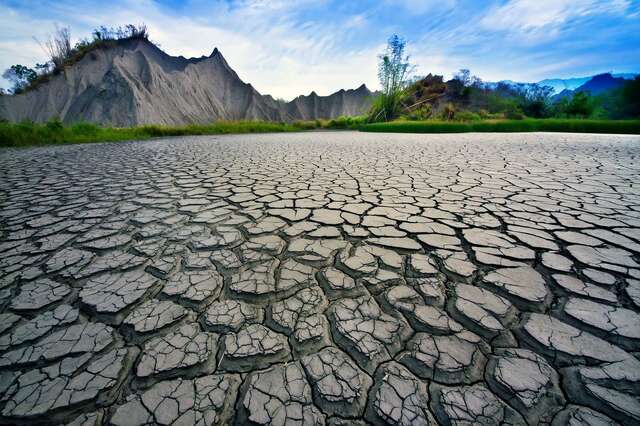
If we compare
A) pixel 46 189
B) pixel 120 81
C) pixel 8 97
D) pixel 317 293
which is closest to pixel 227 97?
pixel 120 81

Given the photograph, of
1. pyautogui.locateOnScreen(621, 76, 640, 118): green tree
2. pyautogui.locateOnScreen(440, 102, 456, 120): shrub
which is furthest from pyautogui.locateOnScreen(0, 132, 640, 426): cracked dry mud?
Result: pyautogui.locateOnScreen(621, 76, 640, 118): green tree

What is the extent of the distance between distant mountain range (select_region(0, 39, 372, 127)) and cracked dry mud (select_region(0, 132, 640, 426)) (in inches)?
1049

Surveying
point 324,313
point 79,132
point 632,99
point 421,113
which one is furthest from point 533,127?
point 79,132

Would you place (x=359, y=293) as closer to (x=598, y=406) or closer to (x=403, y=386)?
(x=403, y=386)

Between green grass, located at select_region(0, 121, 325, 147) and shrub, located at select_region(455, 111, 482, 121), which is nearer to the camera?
green grass, located at select_region(0, 121, 325, 147)

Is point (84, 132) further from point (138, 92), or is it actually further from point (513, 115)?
point (513, 115)

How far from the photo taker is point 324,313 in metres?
1.07

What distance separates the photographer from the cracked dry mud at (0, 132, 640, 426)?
0.73 metres

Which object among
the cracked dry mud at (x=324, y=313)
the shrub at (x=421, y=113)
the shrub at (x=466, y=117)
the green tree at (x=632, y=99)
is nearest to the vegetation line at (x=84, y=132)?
the cracked dry mud at (x=324, y=313)

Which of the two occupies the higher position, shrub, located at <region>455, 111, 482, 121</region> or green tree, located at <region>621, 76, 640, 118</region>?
green tree, located at <region>621, 76, 640, 118</region>

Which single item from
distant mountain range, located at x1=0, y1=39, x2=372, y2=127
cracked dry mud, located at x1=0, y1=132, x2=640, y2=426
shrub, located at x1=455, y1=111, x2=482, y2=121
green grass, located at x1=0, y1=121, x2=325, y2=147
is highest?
distant mountain range, located at x1=0, y1=39, x2=372, y2=127

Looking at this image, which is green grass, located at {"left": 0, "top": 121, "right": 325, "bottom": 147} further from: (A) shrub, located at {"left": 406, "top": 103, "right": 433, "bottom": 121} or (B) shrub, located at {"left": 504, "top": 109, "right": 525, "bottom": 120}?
(B) shrub, located at {"left": 504, "top": 109, "right": 525, "bottom": 120}

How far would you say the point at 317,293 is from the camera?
3.93 ft

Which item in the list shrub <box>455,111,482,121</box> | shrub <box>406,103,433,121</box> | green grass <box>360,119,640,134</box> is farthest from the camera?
shrub <box>406,103,433,121</box>
